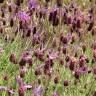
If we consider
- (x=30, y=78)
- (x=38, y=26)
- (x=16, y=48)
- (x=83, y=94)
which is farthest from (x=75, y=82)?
(x=38, y=26)

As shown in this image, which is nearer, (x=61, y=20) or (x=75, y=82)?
(x=75, y=82)

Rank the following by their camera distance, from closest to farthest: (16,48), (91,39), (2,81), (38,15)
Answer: (2,81)
(16,48)
(38,15)
(91,39)

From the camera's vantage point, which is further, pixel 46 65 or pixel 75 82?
pixel 75 82

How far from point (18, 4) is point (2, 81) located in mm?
847

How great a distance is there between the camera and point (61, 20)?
337cm

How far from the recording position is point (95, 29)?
135 inches

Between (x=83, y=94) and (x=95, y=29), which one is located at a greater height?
(x=95, y=29)

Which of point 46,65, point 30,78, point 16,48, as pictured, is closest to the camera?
point 46,65

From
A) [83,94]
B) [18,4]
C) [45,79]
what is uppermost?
[18,4]

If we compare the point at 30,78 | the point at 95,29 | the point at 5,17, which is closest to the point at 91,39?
the point at 95,29

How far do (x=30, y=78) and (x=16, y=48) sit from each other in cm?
43

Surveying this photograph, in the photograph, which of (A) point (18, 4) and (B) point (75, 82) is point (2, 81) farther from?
(A) point (18, 4)

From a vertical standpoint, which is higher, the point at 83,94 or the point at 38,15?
the point at 38,15

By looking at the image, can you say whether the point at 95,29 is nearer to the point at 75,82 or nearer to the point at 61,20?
the point at 61,20
